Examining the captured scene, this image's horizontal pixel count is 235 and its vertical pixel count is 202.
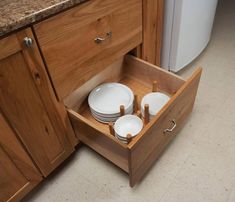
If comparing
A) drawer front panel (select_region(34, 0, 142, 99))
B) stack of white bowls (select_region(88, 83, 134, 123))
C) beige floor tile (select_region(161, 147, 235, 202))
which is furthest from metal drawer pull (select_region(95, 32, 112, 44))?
beige floor tile (select_region(161, 147, 235, 202))

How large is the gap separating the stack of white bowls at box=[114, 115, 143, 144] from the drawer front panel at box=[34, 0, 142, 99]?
0.24 metres

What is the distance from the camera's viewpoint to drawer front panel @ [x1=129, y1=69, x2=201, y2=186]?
73 cm

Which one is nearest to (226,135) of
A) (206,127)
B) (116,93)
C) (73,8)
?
(206,127)

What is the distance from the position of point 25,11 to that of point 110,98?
547 millimetres

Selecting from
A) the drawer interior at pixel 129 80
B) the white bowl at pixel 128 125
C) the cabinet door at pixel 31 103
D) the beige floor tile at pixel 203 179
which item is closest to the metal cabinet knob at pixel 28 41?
the cabinet door at pixel 31 103

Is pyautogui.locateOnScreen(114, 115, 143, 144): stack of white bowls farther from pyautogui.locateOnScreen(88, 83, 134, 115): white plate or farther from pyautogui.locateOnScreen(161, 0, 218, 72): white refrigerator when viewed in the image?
pyautogui.locateOnScreen(161, 0, 218, 72): white refrigerator

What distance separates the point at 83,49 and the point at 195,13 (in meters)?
0.75

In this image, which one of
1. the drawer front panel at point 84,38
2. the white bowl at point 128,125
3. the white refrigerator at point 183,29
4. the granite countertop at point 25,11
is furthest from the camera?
the white refrigerator at point 183,29

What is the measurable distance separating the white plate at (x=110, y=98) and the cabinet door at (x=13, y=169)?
34 cm

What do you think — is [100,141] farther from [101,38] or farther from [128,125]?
[101,38]

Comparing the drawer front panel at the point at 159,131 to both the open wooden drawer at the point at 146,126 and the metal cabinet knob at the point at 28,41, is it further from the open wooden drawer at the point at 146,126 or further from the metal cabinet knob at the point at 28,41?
the metal cabinet knob at the point at 28,41

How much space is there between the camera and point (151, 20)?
1.05m

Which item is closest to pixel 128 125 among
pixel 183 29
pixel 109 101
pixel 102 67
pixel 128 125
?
pixel 128 125

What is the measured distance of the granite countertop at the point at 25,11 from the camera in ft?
1.80
